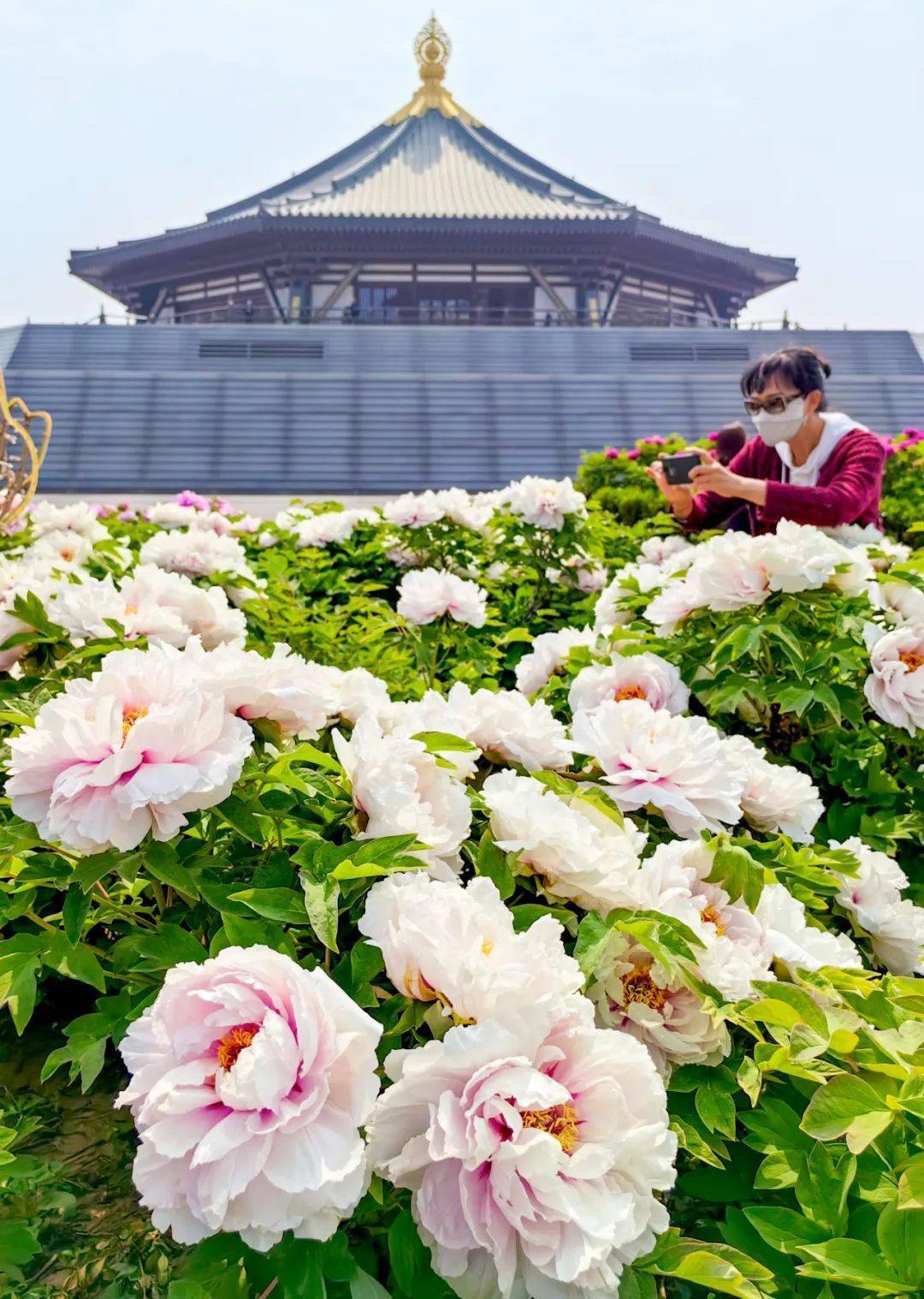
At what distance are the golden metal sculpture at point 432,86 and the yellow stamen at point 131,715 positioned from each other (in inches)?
1486

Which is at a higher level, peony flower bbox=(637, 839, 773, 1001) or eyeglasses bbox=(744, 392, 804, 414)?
eyeglasses bbox=(744, 392, 804, 414)

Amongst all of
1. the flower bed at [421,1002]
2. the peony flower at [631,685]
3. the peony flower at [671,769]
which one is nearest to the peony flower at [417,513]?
the peony flower at [631,685]

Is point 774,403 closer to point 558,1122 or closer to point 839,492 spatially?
point 839,492

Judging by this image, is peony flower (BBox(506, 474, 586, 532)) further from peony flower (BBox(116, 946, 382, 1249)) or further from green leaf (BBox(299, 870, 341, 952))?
peony flower (BBox(116, 946, 382, 1249))

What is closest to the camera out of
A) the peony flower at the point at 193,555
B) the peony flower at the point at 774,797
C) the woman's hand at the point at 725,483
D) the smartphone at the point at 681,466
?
the peony flower at the point at 774,797

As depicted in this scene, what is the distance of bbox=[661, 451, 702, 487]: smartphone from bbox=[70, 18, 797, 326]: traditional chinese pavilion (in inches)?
908

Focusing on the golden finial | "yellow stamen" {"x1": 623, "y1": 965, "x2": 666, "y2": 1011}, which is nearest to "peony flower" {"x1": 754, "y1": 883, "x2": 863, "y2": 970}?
"yellow stamen" {"x1": 623, "y1": 965, "x2": 666, "y2": 1011}

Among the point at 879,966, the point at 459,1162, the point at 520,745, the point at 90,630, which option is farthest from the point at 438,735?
the point at 879,966

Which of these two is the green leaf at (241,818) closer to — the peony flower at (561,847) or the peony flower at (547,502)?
the peony flower at (561,847)

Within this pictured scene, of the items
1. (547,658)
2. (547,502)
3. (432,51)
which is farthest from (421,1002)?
(432,51)

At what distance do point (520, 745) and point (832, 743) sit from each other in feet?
3.46

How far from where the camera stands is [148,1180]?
26.4 inches

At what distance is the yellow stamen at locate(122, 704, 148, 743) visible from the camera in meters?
0.93

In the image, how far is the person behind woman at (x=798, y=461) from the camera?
114 inches
